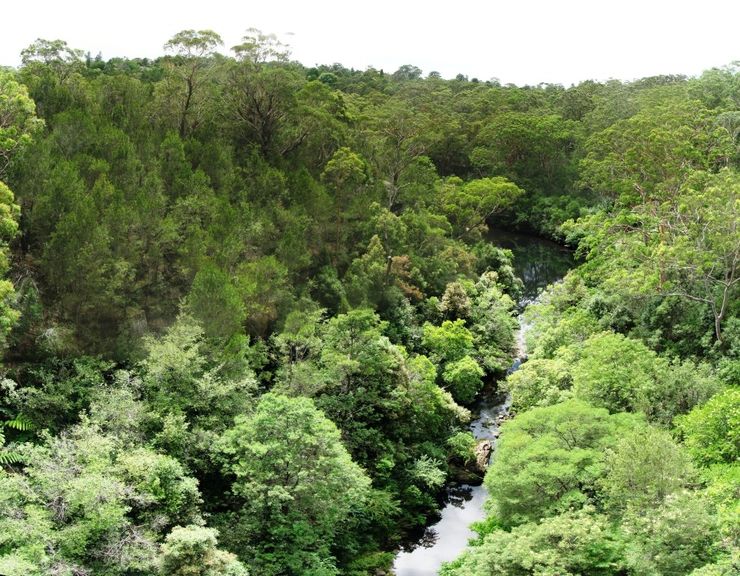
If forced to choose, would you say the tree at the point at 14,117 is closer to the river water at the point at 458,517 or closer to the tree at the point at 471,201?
the river water at the point at 458,517

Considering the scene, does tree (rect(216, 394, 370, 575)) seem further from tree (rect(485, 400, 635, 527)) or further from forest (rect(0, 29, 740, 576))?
tree (rect(485, 400, 635, 527))

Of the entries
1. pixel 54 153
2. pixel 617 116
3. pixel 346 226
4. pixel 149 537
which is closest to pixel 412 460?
pixel 149 537

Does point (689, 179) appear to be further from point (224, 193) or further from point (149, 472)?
point (149, 472)

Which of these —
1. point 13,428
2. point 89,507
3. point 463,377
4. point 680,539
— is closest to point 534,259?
point 463,377

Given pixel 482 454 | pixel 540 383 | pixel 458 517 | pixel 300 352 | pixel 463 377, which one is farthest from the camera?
pixel 463 377

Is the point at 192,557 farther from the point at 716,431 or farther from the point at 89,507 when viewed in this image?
the point at 716,431

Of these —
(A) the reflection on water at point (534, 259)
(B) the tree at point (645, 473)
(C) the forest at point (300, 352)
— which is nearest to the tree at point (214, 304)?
(C) the forest at point (300, 352)
